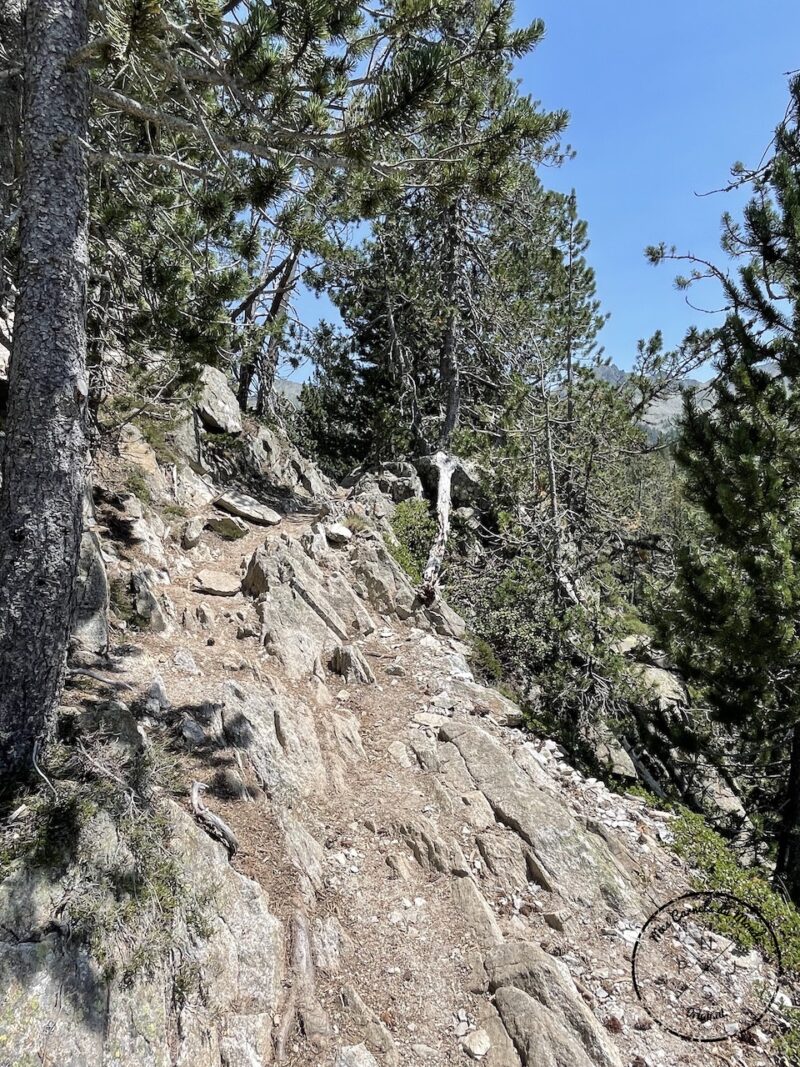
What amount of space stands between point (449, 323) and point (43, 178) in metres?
11.2

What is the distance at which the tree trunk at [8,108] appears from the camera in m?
4.20

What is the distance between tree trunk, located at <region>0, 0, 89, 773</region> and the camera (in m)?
3.37

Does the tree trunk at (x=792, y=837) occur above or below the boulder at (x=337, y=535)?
below

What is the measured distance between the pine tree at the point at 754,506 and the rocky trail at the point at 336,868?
1.70m

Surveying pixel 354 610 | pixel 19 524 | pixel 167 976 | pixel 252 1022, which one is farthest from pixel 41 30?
pixel 354 610

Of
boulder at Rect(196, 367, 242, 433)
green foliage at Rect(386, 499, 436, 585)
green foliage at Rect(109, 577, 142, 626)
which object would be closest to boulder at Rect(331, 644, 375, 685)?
green foliage at Rect(109, 577, 142, 626)

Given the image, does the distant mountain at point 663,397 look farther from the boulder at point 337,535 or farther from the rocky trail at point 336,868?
the boulder at point 337,535

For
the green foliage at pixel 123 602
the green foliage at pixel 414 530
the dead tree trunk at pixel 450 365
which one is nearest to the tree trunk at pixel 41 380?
the green foliage at pixel 123 602

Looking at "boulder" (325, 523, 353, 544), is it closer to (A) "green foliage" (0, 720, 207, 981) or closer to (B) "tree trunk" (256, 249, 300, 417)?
(A) "green foliage" (0, 720, 207, 981)

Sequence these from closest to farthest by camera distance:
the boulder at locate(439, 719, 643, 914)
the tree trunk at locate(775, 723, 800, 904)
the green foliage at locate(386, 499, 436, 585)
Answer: the boulder at locate(439, 719, 643, 914)
the tree trunk at locate(775, 723, 800, 904)
the green foliage at locate(386, 499, 436, 585)

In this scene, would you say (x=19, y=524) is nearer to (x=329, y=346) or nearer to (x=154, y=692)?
(x=154, y=692)

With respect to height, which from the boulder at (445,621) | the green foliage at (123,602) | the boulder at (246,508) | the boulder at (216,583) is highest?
the boulder at (246,508)

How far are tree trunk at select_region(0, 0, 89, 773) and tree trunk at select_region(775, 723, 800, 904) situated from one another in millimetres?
7318
